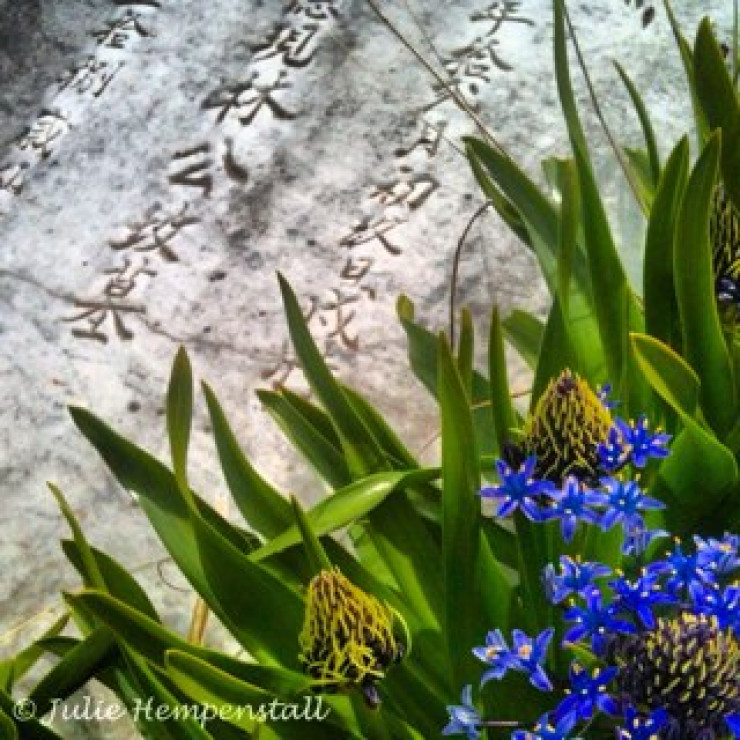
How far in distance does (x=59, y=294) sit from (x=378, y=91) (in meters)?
0.55

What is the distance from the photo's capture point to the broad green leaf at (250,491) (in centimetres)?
118

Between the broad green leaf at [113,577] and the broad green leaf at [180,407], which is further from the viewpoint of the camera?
the broad green leaf at [113,577]

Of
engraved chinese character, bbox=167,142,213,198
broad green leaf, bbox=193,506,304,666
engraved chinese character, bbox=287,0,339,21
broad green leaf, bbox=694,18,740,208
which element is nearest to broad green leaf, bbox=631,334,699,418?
broad green leaf, bbox=694,18,740,208

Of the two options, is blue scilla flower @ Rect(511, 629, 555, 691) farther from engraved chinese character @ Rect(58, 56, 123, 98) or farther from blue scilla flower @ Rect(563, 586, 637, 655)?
engraved chinese character @ Rect(58, 56, 123, 98)

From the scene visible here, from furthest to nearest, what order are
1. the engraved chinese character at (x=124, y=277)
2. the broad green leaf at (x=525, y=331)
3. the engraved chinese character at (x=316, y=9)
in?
the engraved chinese character at (x=316, y=9)
the engraved chinese character at (x=124, y=277)
the broad green leaf at (x=525, y=331)

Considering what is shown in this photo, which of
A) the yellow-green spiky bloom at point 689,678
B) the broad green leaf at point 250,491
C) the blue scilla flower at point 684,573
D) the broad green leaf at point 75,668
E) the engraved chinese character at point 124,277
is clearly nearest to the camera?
the yellow-green spiky bloom at point 689,678

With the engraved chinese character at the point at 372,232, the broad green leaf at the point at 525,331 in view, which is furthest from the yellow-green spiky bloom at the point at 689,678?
the engraved chinese character at the point at 372,232

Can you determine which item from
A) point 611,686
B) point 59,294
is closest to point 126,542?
point 59,294

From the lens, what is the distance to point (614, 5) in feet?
6.48

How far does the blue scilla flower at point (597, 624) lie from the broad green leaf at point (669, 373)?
258mm

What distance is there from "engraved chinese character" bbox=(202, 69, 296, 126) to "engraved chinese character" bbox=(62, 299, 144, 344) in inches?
13.1

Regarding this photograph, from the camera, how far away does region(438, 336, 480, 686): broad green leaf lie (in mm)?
988

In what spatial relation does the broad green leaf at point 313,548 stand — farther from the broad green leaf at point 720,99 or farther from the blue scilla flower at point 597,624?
the broad green leaf at point 720,99

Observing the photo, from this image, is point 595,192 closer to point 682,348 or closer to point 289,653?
point 682,348
